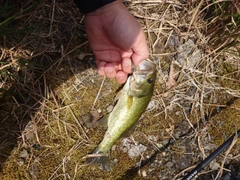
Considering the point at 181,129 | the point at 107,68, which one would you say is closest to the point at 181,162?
the point at 181,129

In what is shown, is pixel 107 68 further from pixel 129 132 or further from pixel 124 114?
pixel 129 132

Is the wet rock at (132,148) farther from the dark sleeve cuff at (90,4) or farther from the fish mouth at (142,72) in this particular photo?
the dark sleeve cuff at (90,4)

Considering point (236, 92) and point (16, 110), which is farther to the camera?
point (236, 92)

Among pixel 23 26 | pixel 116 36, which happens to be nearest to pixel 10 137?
pixel 23 26

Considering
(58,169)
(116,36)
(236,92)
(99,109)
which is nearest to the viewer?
(116,36)

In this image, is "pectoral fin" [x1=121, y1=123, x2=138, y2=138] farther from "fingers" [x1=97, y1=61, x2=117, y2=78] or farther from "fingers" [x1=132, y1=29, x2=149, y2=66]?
"fingers" [x1=132, y1=29, x2=149, y2=66]

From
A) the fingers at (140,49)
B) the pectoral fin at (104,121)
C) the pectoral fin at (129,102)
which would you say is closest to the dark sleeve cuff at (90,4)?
the fingers at (140,49)

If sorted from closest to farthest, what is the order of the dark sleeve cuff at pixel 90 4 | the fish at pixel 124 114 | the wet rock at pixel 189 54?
the dark sleeve cuff at pixel 90 4 → the fish at pixel 124 114 → the wet rock at pixel 189 54

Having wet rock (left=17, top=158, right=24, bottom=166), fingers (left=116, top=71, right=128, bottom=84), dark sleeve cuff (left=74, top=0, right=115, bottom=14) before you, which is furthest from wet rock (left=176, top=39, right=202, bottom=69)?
wet rock (left=17, top=158, right=24, bottom=166)

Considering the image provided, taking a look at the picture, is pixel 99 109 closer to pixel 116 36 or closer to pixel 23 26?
pixel 116 36
